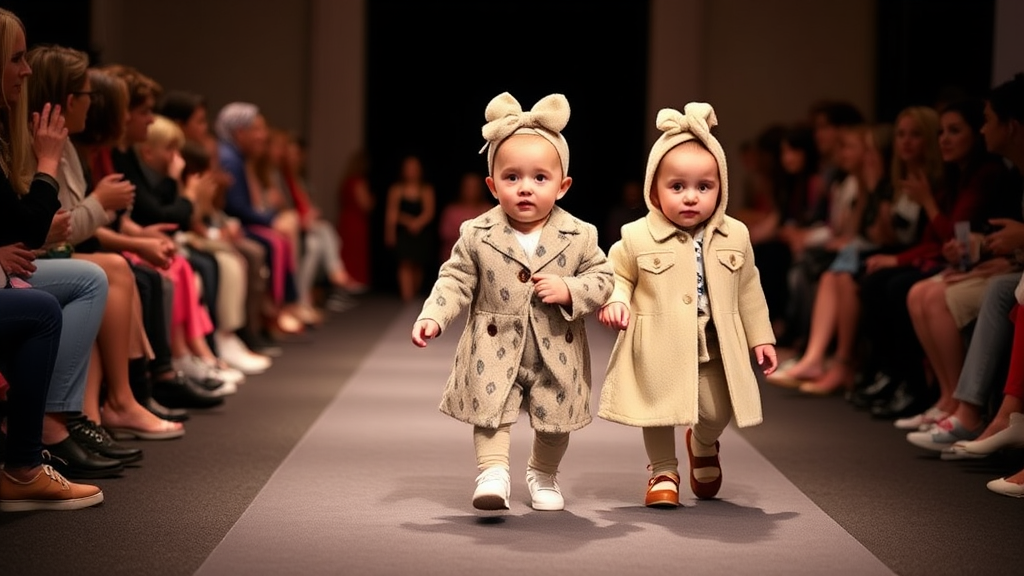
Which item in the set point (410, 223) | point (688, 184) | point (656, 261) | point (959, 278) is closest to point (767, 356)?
point (656, 261)

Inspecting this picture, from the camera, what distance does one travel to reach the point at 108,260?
4.66 meters

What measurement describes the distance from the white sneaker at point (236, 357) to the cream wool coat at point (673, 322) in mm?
3534

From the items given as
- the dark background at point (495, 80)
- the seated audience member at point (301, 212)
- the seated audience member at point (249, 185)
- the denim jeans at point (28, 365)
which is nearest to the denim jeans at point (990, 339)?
the denim jeans at point (28, 365)

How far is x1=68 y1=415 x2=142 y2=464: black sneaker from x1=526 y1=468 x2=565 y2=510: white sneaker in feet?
4.29

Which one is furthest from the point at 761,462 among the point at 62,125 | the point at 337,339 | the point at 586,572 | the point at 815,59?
the point at 815,59

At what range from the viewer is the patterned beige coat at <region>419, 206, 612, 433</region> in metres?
3.61

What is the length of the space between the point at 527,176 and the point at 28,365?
1345 millimetres

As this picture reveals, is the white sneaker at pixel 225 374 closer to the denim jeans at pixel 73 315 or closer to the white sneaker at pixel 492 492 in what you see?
the denim jeans at pixel 73 315

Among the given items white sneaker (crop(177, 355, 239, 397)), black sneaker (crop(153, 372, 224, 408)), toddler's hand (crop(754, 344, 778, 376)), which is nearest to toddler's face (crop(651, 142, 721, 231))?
toddler's hand (crop(754, 344, 778, 376))

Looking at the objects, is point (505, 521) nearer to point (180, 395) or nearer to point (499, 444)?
point (499, 444)

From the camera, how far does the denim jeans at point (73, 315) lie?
4137 mm

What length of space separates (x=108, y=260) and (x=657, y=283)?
189 centimetres

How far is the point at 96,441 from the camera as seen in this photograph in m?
4.32

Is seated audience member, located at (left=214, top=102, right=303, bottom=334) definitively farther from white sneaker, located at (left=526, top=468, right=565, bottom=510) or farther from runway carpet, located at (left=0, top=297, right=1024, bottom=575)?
white sneaker, located at (left=526, top=468, right=565, bottom=510)
